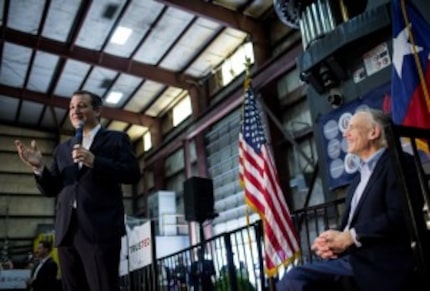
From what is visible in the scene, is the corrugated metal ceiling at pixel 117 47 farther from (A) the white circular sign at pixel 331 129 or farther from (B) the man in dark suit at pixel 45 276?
(A) the white circular sign at pixel 331 129

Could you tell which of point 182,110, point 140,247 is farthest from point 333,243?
point 182,110

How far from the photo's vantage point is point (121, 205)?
6.41ft

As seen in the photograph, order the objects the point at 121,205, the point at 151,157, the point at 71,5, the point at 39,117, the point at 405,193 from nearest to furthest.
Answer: the point at 405,193 → the point at 121,205 → the point at 71,5 → the point at 151,157 → the point at 39,117

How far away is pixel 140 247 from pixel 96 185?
1928 mm

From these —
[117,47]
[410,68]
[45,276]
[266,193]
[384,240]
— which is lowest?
[384,240]

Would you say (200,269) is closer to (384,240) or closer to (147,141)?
(384,240)

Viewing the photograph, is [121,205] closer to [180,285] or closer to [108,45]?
[180,285]

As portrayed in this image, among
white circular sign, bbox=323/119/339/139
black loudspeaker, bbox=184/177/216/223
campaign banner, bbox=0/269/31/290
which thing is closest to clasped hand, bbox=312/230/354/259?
white circular sign, bbox=323/119/339/139

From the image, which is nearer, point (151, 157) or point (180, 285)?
point (180, 285)

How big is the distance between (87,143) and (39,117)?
1457 centimetres

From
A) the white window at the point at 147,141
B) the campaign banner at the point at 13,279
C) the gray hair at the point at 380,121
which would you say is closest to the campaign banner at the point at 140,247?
the gray hair at the point at 380,121

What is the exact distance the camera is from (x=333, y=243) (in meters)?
1.77

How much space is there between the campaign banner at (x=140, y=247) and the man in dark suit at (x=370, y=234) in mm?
1780

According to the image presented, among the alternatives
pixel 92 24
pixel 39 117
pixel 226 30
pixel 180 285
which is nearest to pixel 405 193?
pixel 180 285
